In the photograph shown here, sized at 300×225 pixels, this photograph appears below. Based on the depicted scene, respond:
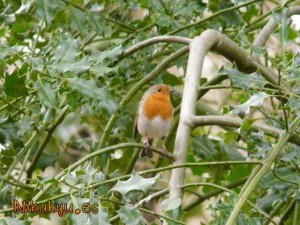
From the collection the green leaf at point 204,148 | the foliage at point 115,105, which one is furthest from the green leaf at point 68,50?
the green leaf at point 204,148

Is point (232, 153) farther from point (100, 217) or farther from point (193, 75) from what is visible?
point (100, 217)

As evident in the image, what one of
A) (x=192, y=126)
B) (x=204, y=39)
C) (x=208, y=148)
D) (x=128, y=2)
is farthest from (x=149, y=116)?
(x=192, y=126)

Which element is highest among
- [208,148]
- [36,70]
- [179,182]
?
[36,70]

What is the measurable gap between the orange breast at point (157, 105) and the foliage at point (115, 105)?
13cm

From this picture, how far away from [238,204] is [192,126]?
0.53 meters

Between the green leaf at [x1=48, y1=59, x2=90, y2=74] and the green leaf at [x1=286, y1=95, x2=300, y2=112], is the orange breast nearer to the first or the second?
the green leaf at [x1=48, y1=59, x2=90, y2=74]

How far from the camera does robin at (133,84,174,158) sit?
3.80 m

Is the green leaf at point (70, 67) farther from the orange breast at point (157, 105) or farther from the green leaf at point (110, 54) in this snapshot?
the orange breast at point (157, 105)

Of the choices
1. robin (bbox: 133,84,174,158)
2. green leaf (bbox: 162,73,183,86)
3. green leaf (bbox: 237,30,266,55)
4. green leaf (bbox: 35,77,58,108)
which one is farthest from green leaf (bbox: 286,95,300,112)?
green leaf (bbox: 162,73,183,86)

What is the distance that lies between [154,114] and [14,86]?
1034mm

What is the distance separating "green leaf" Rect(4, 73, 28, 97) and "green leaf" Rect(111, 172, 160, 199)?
101 centimetres

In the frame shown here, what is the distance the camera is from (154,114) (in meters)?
3.92

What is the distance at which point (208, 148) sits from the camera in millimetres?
3869

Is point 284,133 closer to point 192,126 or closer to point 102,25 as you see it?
point 192,126
